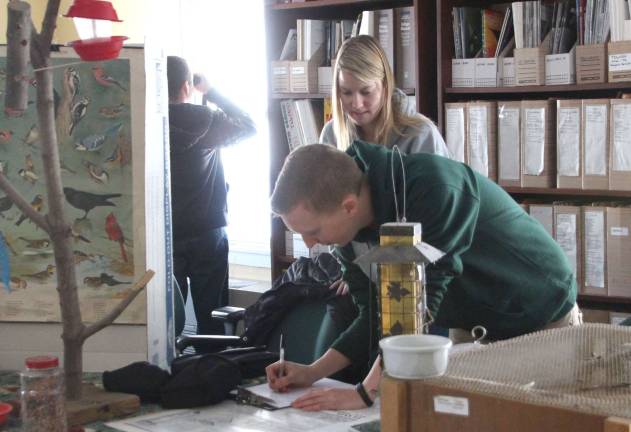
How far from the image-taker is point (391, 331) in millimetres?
1500

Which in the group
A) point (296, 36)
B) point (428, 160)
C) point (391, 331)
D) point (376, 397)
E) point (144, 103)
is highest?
point (296, 36)

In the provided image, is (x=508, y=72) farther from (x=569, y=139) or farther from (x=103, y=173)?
(x=103, y=173)

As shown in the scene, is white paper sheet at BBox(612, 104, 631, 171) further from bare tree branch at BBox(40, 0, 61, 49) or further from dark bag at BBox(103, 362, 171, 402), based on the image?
bare tree branch at BBox(40, 0, 61, 49)

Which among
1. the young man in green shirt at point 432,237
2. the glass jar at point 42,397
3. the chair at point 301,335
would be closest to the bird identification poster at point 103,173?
the young man in green shirt at point 432,237

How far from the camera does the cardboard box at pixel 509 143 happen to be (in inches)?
129

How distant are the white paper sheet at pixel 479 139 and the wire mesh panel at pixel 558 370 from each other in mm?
2008

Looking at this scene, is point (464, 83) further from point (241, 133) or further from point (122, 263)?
point (122, 263)

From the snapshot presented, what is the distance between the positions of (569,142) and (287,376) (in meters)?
1.64

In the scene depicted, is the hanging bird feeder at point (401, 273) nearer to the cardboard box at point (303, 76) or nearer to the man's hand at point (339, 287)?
the man's hand at point (339, 287)

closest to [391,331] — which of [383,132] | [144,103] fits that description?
[144,103]

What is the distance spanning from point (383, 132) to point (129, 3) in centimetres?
225

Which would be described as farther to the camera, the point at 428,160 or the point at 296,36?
the point at 296,36

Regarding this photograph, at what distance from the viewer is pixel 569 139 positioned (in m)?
3.16

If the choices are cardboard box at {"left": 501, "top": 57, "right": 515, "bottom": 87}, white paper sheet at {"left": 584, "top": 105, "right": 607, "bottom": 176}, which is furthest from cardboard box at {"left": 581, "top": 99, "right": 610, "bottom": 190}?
cardboard box at {"left": 501, "top": 57, "right": 515, "bottom": 87}
